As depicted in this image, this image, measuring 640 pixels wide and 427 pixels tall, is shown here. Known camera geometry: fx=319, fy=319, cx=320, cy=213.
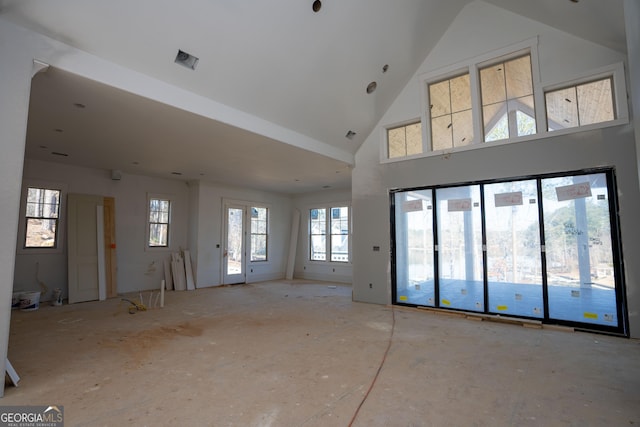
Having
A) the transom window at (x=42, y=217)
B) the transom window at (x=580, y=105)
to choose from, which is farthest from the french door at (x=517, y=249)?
the transom window at (x=42, y=217)

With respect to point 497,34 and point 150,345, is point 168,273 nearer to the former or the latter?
point 150,345

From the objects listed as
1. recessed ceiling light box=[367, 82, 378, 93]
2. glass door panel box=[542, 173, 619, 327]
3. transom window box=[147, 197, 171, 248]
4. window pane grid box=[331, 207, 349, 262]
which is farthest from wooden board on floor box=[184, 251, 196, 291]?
glass door panel box=[542, 173, 619, 327]

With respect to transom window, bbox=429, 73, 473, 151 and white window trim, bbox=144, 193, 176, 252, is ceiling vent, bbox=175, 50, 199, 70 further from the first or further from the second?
white window trim, bbox=144, 193, 176, 252

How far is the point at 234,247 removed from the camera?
8.78 m

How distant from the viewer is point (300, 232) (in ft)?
33.3

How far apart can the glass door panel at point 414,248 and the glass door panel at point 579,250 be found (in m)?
1.68

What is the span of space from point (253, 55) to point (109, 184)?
524 centimetres

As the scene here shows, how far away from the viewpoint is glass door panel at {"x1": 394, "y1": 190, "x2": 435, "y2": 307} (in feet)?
18.2

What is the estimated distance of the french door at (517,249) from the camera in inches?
162

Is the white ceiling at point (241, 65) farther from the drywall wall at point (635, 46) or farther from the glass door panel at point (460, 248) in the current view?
the glass door panel at point (460, 248)

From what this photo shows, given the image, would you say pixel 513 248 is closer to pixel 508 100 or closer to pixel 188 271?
pixel 508 100

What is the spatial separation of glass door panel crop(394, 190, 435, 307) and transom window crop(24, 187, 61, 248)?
22.1 ft

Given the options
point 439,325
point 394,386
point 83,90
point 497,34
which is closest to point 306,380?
point 394,386

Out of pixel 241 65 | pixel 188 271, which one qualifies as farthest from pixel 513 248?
pixel 188 271
